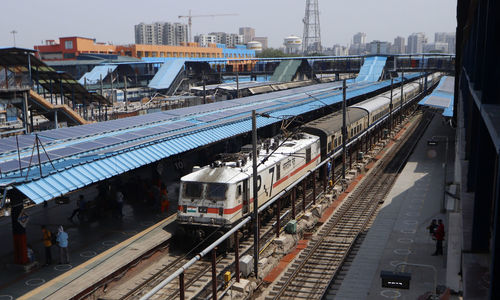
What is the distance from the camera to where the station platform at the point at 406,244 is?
18.3 meters

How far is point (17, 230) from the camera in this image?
19156mm

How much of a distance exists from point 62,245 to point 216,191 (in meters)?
6.79

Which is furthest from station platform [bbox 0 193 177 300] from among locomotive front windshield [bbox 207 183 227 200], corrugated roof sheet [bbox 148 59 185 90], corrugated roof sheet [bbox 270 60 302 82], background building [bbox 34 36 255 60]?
background building [bbox 34 36 255 60]

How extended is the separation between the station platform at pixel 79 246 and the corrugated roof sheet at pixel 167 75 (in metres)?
52.1

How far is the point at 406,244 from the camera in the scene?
23297mm

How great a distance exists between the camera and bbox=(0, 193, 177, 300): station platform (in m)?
18.1

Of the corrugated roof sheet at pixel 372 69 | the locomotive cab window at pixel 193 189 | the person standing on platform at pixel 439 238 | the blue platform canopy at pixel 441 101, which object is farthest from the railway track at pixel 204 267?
the corrugated roof sheet at pixel 372 69

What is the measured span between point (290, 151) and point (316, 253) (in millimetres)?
6832

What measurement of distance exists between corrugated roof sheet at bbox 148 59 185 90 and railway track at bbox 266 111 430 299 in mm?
47783

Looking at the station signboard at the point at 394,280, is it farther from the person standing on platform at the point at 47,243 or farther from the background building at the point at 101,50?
the background building at the point at 101,50

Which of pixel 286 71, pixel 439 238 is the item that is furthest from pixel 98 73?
pixel 439 238

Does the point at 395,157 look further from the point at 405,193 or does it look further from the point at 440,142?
the point at 405,193

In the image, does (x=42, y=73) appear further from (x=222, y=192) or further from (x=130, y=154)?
(x=222, y=192)

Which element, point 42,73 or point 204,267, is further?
point 42,73
